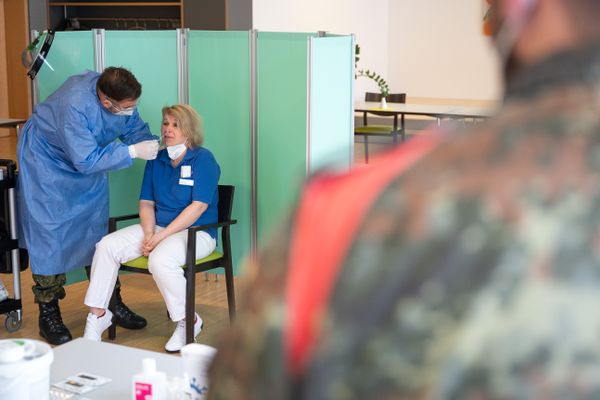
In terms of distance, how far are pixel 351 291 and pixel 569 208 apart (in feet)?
0.41

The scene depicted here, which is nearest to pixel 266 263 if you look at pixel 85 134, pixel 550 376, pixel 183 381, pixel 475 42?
pixel 550 376

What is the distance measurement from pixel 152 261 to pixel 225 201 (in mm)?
498

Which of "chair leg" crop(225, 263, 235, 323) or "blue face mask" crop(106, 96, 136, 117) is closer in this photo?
"blue face mask" crop(106, 96, 136, 117)

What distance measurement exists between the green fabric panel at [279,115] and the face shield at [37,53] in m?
1.11

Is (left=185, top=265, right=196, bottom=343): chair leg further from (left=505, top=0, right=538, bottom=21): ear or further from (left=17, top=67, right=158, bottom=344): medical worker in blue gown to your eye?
(left=505, top=0, right=538, bottom=21): ear

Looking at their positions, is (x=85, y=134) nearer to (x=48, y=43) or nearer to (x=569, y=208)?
(x=48, y=43)

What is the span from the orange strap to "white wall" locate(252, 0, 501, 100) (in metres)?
12.4

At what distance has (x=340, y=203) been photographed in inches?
19.8

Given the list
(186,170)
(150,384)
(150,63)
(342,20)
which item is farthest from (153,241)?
(342,20)

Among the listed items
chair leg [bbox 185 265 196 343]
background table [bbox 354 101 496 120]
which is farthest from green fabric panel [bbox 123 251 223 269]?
background table [bbox 354 101 496 120]

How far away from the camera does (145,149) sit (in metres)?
4.03

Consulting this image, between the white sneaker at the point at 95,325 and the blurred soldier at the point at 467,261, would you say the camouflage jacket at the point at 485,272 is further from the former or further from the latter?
the white sneaker at the point at 95,325

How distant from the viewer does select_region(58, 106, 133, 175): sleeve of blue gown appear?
12.6ft

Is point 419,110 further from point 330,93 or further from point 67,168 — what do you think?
point 67,168
